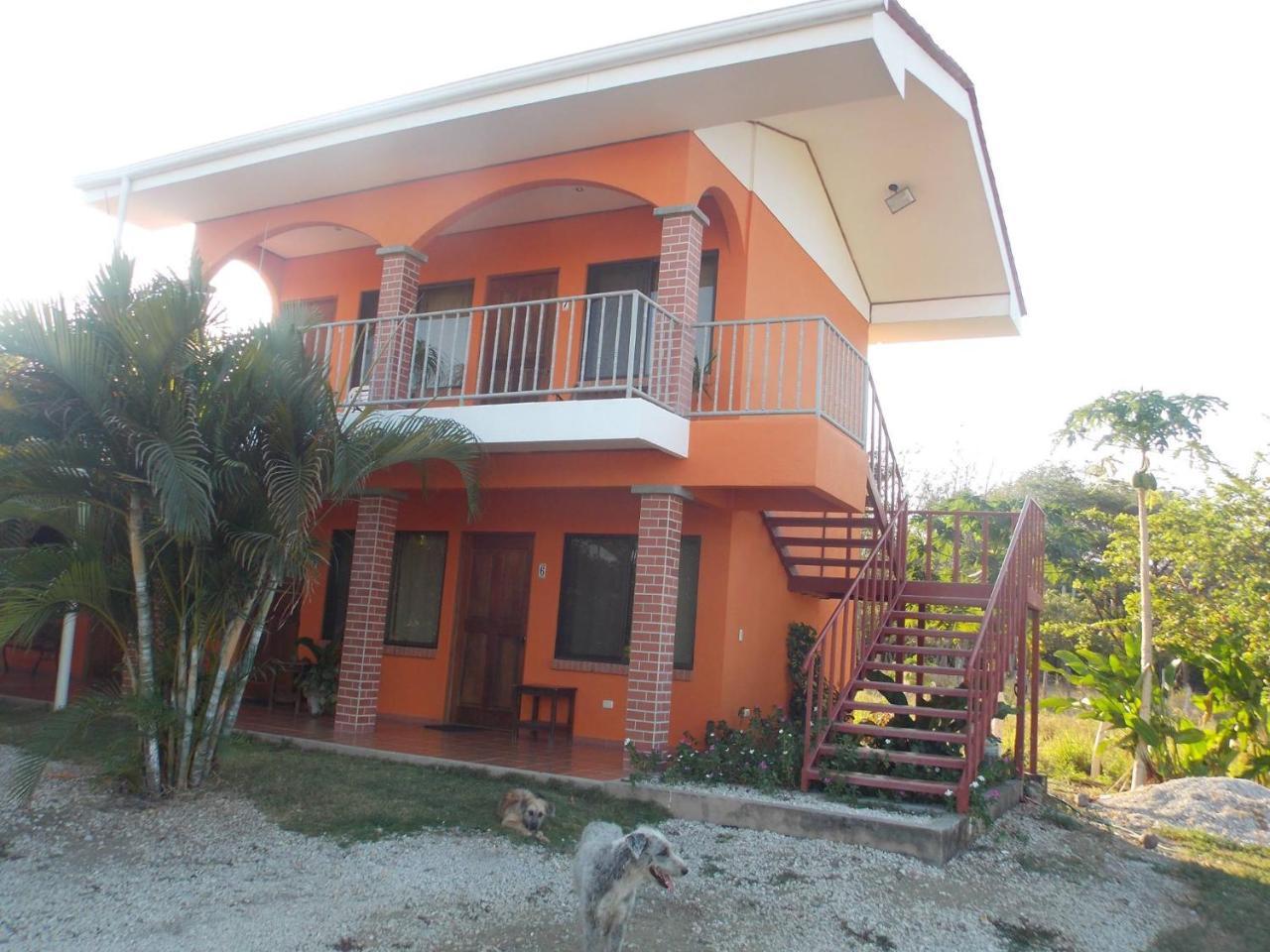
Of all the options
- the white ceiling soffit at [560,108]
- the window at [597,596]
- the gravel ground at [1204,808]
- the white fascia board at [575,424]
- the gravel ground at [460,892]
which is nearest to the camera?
the gravel ground at [460,892]

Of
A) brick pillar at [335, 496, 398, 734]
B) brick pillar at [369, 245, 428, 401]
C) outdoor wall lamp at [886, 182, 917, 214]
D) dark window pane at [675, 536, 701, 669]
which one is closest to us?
brick pillar at [335, 496, 398, 734]

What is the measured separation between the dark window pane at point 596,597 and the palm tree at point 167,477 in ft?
12.2

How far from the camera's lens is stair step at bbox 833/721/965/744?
7711 millimetres

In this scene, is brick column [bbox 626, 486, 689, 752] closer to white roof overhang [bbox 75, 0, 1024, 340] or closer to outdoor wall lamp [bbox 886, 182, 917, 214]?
white roof overhang [bbox 75, 0, 1024, 340]

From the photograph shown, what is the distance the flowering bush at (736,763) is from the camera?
7867 mm

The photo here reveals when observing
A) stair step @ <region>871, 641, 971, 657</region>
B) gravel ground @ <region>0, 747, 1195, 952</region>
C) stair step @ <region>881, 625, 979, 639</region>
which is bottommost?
gravel ground @ <region>0, 747, 1195, 952</region>

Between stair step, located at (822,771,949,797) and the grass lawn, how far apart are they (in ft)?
4.54

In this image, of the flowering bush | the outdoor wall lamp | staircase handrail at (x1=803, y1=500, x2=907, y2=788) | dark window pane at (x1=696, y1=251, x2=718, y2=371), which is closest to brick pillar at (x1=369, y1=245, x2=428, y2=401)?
dark window pane at (x1=696, y1=251, x2=718, y2=371)

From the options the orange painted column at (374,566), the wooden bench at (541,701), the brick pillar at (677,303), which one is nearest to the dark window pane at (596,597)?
the wooden bench at (541,701)

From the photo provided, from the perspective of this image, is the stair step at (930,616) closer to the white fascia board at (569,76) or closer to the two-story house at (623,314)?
the two-story house at (623,314)

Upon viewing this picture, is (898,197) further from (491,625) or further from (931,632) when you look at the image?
(491,625)

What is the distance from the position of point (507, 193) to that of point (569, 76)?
1.60 metres

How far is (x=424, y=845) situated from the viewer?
634 centimetres

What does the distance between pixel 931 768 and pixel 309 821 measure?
4578mm
